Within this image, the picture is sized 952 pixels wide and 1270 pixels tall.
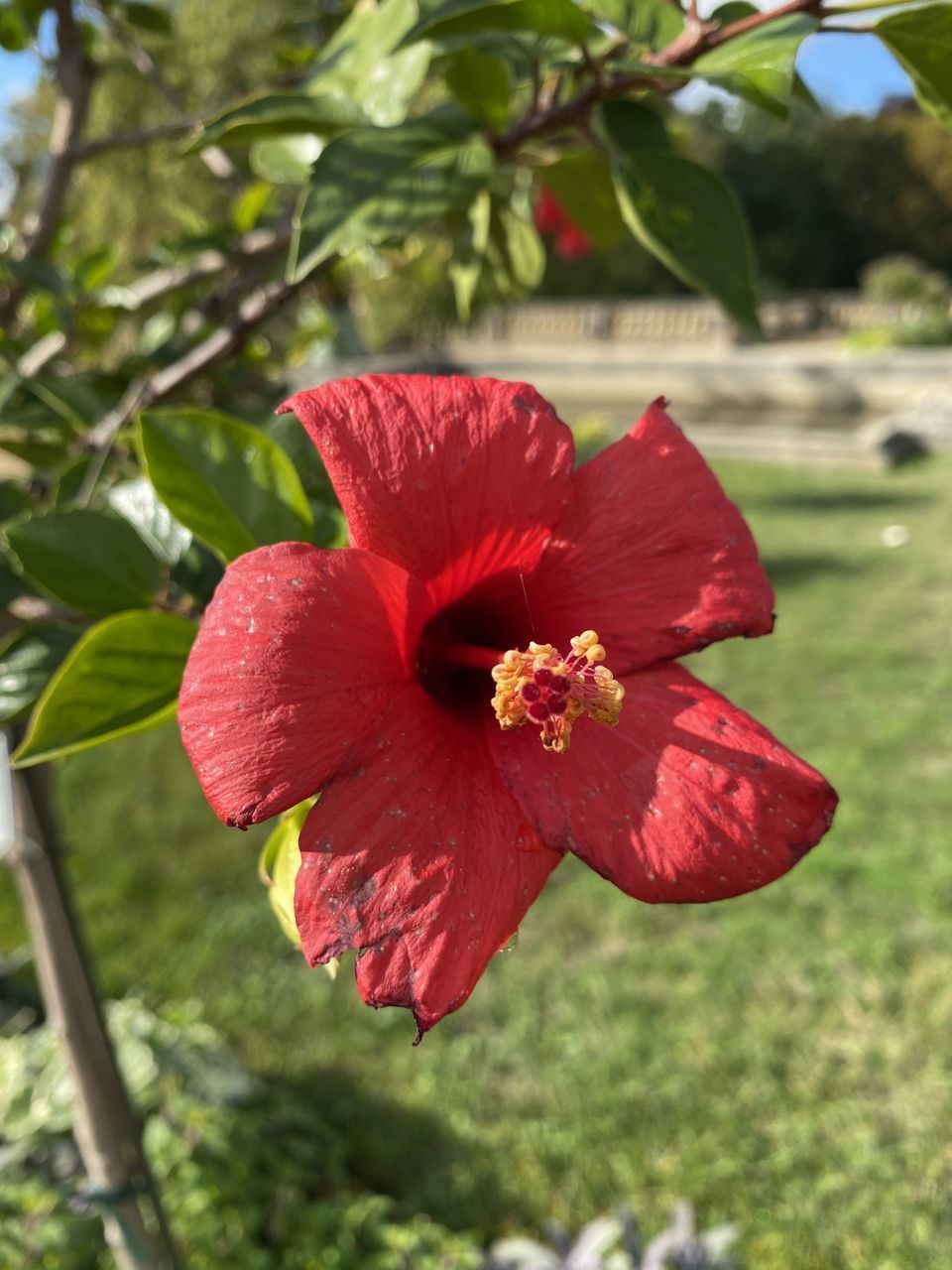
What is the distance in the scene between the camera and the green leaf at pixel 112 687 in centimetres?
60

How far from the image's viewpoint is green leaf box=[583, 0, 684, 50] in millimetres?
635

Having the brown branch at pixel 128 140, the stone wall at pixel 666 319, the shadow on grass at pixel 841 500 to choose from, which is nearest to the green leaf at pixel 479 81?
the brown branch at pixel 128 140

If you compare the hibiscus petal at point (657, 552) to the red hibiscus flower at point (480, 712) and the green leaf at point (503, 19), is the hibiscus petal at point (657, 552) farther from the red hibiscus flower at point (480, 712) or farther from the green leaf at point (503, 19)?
the green leaf at point (503, 19)

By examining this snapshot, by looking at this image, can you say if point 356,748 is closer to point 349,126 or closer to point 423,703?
point 423,703

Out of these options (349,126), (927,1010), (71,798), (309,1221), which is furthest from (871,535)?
(349,126)

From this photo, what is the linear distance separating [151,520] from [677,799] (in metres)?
0.42

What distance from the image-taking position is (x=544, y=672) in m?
0.52

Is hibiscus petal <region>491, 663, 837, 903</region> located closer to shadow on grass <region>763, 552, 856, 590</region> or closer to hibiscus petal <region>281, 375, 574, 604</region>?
hibiscus petal <region>281, 375, 574, 604</region>

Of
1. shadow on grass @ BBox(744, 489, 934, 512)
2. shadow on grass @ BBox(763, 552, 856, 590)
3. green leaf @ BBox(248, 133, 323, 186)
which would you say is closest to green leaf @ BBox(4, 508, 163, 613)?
green leaf @ BBox(248, 133, 323, 186)

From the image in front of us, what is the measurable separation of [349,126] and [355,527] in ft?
1.20

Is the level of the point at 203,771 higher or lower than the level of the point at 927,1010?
higher

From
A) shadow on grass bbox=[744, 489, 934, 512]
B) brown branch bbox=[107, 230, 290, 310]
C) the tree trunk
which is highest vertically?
brown branch bbox=[107, 230, 290, 310]

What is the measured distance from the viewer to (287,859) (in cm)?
55

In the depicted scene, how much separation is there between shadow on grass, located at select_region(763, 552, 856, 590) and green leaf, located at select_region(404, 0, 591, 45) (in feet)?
14.5
